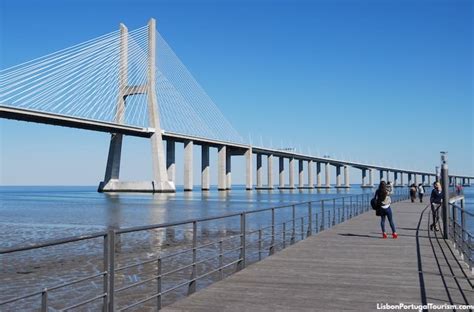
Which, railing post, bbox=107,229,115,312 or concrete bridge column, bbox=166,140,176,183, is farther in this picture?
concrete bridge column, bbox=166,140,176,183

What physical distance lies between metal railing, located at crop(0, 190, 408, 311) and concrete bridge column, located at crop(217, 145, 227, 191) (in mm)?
59260

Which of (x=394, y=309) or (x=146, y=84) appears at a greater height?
(x=146, y=84)

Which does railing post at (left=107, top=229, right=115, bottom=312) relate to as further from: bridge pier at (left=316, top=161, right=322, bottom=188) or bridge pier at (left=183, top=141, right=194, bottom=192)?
bridge pier at (left=316, top=161, right=322, bottom=188)

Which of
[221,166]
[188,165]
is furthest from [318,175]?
[188,165]

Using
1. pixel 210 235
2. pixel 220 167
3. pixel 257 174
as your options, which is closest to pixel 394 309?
pixel 210 235

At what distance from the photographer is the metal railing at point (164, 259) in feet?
14.9

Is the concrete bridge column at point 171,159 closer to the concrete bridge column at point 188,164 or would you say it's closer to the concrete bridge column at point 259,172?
the concrete bridge column at point 188,164

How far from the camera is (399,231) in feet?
41.6

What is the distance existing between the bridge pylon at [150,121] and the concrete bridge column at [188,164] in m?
4.66

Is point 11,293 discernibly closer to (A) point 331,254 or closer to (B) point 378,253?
(A) point 331,254

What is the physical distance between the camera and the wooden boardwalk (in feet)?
17.1

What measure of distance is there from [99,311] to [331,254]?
3.65 meters

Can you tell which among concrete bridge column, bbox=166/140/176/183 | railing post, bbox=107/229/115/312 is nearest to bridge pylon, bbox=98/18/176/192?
concrete bridge column, bbox=166/140/176/183

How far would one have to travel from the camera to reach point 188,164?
74250mm
